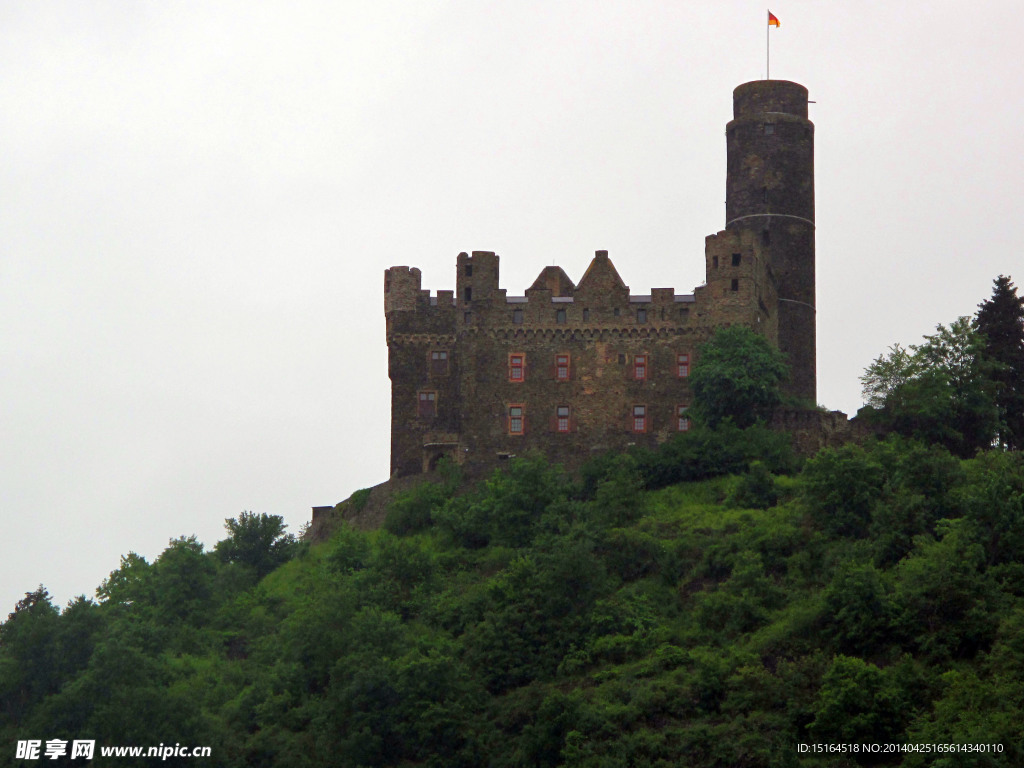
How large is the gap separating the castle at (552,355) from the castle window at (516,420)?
0.14 feet

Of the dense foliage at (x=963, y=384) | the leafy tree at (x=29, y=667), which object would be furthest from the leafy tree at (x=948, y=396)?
the leafy tree at (x=29, y=667)

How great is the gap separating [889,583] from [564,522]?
564 inches

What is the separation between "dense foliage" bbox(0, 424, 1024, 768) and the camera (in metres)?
64.9

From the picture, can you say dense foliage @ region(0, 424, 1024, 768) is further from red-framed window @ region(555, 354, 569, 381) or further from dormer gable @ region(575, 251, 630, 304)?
dormer gable @ region(575, 251, 630, 304)

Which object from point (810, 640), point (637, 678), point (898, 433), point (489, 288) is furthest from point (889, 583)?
point (489, 288)

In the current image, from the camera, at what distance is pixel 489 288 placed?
88125mm

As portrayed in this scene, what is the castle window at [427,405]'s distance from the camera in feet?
290

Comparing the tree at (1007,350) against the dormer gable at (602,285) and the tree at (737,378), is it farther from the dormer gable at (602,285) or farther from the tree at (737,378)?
the dormer gable at (602,285)

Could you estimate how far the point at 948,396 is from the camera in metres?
82.1

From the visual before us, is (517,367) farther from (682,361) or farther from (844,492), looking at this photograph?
(844,492)

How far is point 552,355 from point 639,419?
4.56 metres

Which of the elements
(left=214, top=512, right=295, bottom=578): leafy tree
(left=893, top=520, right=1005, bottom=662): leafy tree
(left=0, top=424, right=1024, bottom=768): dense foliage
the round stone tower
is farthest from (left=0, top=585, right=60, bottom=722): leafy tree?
the round stone tower

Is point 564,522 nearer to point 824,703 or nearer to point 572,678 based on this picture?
point 572,678

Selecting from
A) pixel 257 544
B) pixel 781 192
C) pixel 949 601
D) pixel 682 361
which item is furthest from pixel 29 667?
pixel 781 192
